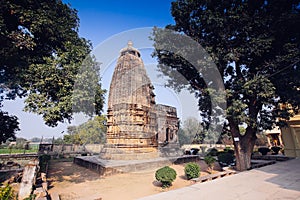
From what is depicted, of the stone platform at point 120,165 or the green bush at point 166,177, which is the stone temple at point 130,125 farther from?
the green bush at point 166,177

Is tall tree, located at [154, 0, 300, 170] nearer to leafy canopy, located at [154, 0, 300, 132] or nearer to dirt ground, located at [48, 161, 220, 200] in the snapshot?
leafy canopy, located at [154, 0, 300, 132]

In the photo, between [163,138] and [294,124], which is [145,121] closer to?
[163,138]

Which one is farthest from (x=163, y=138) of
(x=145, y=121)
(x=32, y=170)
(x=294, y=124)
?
(x=32, y=170)

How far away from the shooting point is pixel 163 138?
23.1 m

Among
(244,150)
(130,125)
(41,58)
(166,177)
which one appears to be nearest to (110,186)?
(166,177)

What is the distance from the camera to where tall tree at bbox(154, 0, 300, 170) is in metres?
8.54

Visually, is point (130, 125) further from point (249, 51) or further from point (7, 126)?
point (249, 51)

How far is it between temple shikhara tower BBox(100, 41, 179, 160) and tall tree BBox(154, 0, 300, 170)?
19.3 feet

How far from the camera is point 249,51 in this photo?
9164 millimetres

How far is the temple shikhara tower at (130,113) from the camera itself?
1410 centimetres

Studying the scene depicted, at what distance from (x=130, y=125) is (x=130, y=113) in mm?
1098

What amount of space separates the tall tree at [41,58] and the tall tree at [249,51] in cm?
658

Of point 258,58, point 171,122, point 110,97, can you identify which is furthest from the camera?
point 171,122

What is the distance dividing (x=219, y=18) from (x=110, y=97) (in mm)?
11991
